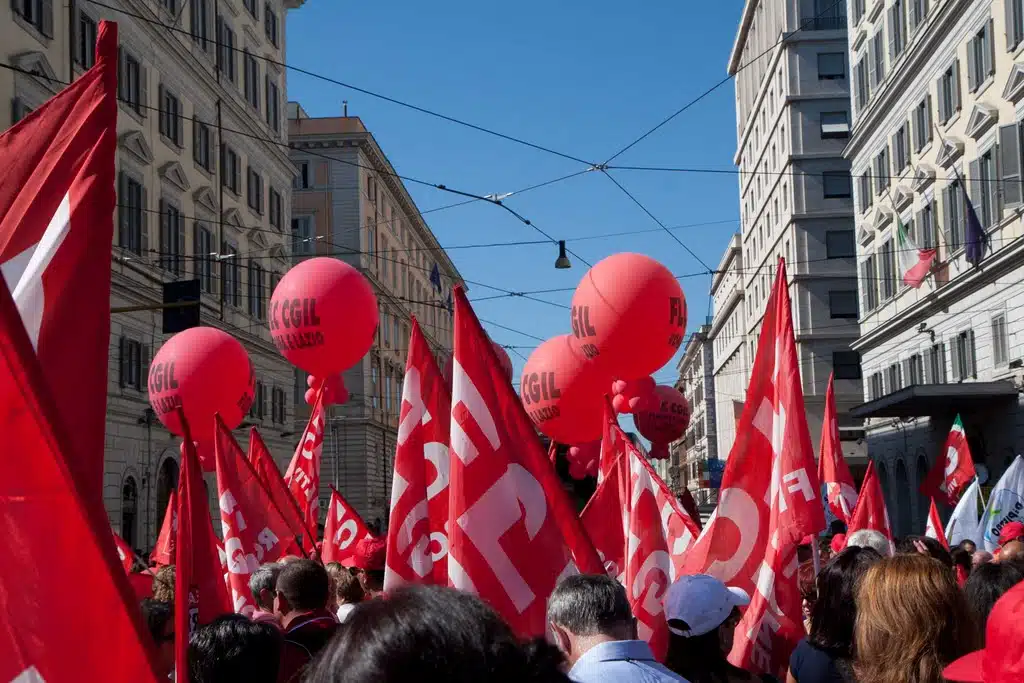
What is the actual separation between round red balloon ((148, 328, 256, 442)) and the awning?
63.5 feet

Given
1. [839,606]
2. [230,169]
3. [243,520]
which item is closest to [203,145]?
[230,169]

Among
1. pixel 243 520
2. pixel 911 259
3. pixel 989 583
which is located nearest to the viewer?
pixel 989 583

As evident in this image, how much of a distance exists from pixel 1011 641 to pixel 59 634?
1824mm

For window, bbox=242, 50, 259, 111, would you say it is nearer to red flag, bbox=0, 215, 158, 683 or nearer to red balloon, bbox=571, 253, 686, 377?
red balloon, bbox=571, 253, 686, 377

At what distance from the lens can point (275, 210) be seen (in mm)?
41688

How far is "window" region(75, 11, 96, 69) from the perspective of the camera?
25.4m

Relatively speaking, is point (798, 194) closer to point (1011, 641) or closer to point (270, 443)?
point (270, 443)

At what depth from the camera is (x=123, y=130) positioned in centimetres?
2812

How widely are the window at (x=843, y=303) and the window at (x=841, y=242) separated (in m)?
1.71

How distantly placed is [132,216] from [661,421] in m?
18.2

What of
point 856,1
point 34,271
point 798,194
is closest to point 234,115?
point 856,1

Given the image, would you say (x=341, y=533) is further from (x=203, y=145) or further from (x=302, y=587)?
(x=203, y=145)

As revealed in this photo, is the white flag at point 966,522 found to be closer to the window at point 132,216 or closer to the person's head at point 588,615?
the person's head at point 588,615

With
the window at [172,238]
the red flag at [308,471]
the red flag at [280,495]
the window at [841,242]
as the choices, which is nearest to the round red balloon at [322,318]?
the red flag at [308,471]
